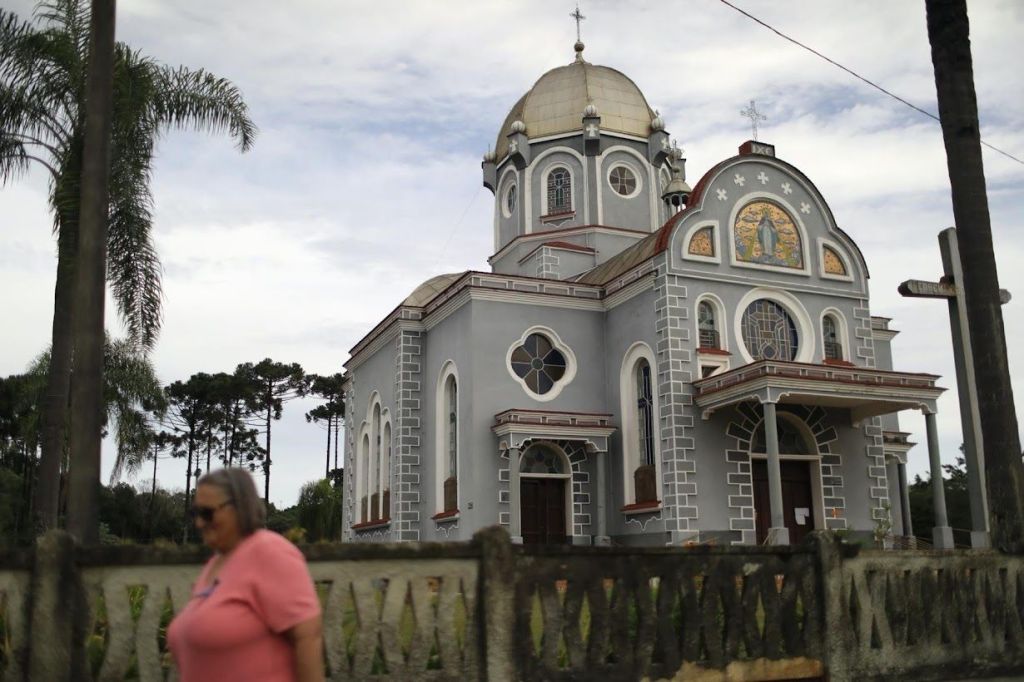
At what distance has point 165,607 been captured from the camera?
645 centimetres

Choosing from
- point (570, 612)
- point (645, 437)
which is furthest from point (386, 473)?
point (570, 612)

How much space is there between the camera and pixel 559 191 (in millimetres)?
28016

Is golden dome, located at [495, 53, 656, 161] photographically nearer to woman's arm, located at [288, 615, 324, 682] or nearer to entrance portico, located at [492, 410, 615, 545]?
entrance portico, located at [492, 410, 615, 545]

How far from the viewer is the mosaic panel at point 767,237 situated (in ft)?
72.5

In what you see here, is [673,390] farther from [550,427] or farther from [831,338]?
[831,338]

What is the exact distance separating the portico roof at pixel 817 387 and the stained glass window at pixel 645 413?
1374mm

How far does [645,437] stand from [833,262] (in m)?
6.46

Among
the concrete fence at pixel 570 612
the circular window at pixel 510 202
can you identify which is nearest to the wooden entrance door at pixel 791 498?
the circular window at pixel 510 202

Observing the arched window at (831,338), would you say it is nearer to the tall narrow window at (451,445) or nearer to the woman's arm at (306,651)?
the tall narrow window at (451,445)

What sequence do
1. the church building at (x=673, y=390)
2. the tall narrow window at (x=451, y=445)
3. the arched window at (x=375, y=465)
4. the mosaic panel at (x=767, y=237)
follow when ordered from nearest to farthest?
1. the church building at (x=673, y=390)
2. the mosaic panel at (x=767, y=237)
3. the tall narrow window at (x=451, y=445)
4. the arched window at (x=375, y=465)

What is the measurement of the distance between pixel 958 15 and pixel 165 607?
30.2ft

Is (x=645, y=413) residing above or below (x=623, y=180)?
below

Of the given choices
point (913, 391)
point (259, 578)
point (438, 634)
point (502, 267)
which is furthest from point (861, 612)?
point (502, 267)

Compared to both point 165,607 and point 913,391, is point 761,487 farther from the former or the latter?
point 165,607
